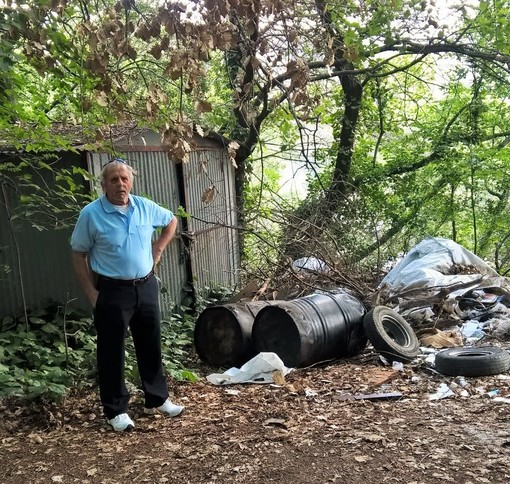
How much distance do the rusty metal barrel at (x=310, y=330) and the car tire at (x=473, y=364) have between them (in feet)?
3.67

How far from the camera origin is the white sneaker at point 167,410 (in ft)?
14.9

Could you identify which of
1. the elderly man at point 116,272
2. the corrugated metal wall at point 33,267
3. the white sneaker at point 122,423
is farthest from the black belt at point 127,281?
the corrugated metal wall at point 33,267

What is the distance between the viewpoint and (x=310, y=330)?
6016 millimetres

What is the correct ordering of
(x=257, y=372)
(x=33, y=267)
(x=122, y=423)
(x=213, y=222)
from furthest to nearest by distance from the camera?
(x=213, y=222) → (x=33, y=267) → (x=257, y=372) → (x=122, y=423)

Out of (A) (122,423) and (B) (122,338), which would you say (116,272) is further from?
(A) (122,423)

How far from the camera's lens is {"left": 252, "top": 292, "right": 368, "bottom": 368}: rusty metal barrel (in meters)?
6.00

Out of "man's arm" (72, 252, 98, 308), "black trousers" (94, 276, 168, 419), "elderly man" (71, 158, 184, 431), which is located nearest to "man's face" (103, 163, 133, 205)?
"elderly man" (71, 158, 184, 431)

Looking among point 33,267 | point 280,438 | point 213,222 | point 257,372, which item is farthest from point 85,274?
point 213,222

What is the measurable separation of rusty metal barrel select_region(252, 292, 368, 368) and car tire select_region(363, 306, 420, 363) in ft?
0.87

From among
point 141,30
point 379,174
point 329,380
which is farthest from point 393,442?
point 379,174

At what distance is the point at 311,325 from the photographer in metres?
6.07

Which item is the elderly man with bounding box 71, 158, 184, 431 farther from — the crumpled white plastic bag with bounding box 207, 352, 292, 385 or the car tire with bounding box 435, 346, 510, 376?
the car tire with bounding box 435, 346, 510, 376

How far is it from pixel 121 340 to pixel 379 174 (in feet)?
30.2

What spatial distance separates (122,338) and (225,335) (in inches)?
92.5
